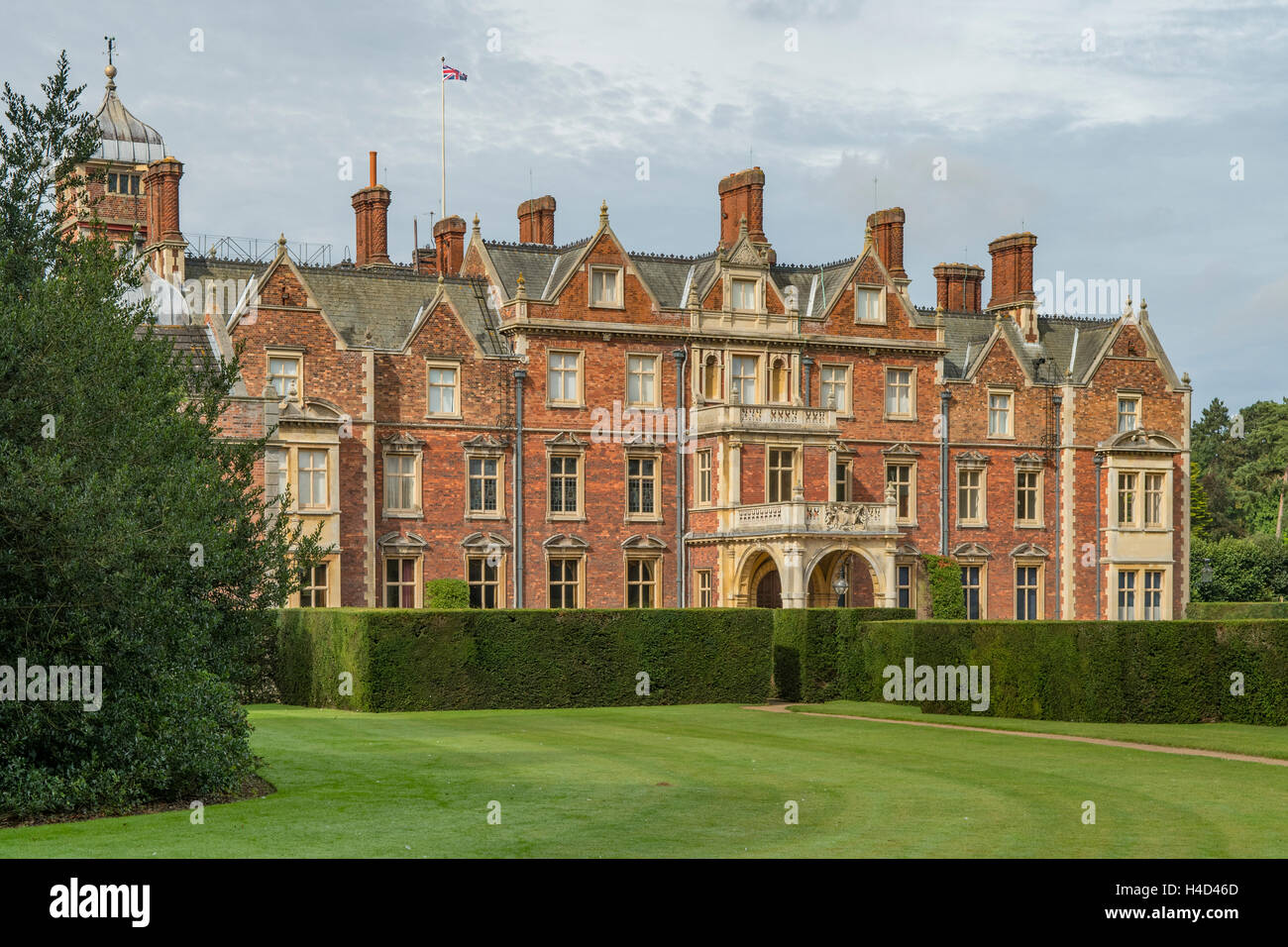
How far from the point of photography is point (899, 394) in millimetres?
52156

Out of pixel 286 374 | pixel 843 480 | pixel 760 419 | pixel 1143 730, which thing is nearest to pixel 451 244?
pixel 286 374

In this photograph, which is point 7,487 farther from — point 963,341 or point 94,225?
point 963,341

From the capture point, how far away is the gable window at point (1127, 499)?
5381 centimetres

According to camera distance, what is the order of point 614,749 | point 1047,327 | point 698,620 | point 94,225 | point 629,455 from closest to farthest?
point 94,225
point 614,749
point 698,620
point 629,455
point 1047,327

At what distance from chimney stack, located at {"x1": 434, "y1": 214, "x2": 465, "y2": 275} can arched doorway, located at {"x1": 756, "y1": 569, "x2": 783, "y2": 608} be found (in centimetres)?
1405

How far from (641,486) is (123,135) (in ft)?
146

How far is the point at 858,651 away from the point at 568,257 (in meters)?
19.3

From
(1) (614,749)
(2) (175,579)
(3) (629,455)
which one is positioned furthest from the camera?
(3) (629,455)

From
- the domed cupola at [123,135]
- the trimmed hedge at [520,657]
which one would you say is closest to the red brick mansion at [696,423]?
the trimmed hedge at [520,657]

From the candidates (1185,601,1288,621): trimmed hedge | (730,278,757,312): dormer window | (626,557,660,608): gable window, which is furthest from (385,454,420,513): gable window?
(1185,601,1288,621): trimmed hedge

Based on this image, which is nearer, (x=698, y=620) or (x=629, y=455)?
(x=698, y=620)

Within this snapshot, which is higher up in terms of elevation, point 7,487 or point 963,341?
point 963,341

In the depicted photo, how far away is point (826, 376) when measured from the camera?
5097cm

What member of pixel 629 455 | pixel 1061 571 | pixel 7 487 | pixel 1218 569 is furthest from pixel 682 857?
pixel 1218 569
